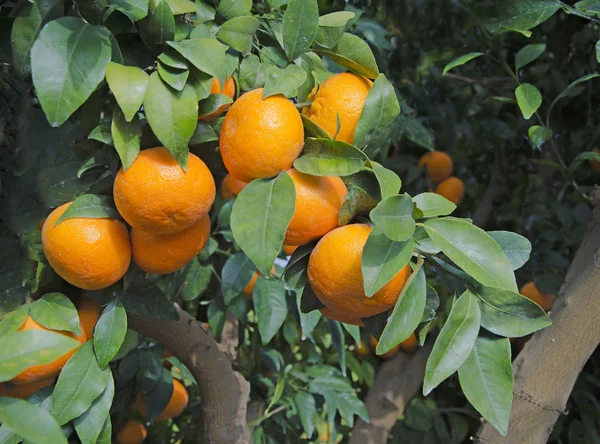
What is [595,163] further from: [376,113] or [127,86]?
[127,86]

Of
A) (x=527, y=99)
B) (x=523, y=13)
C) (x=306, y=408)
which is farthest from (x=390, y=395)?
(x=523, y=13)

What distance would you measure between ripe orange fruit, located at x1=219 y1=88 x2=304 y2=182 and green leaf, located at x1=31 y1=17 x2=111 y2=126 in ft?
0.38

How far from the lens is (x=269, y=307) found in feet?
3.34

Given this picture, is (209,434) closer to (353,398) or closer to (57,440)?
(353,398)

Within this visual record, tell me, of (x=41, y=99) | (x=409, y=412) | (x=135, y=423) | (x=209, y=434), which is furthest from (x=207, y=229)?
(x=409, y=412)

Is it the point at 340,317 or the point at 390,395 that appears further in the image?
the point at 390,395

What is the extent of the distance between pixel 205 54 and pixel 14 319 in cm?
32

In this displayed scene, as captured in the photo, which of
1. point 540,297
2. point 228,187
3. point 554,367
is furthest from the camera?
point 540,297

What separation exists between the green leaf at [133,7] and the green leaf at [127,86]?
0.04 metres

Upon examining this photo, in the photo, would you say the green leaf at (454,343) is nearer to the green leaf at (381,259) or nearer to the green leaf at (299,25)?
the green leaf at (381,259)

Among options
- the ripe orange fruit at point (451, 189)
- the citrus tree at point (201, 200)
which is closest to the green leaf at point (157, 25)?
the citrus tree at point (201, 200)

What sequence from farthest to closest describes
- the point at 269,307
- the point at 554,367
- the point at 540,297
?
the point at 540,297 → the point at 269,307 → the point at 554,367

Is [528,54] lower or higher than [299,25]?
lower

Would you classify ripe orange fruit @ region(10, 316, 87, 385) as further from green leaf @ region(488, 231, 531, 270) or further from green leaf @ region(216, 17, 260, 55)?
green leaf @ region(488, 231, 531, 270)
